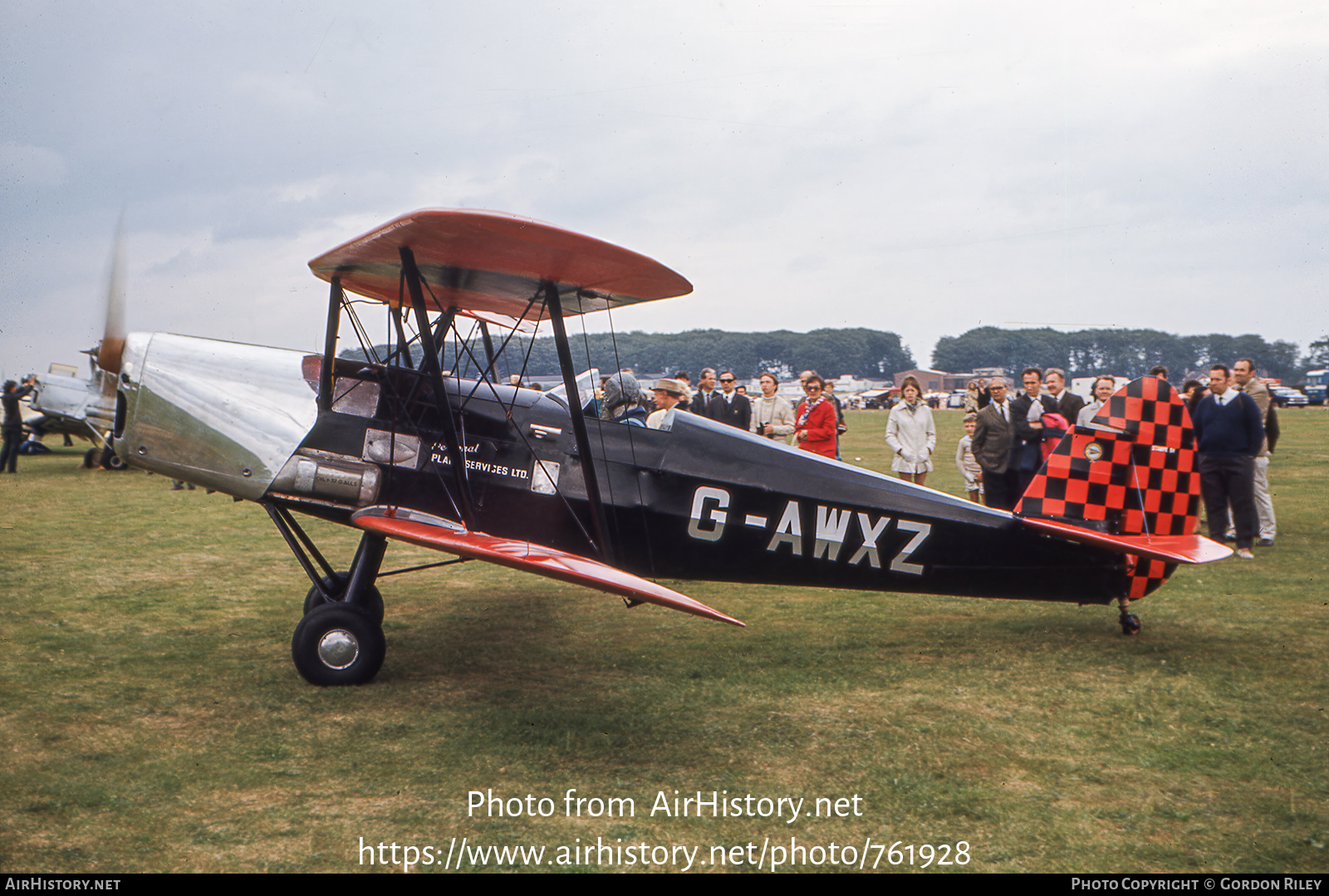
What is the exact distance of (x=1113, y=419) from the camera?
18.0 ft

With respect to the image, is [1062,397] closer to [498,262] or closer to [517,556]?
[498,262]

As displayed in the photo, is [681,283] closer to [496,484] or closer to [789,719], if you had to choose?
[496,484]

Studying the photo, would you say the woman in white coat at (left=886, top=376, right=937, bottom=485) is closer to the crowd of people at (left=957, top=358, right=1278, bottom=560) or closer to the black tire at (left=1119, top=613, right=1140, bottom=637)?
the crowd of people at (left=957, top=358, right=1278, bottom=560)

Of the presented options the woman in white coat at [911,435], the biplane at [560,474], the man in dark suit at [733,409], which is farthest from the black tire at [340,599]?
the woman in white coat at [911,435]

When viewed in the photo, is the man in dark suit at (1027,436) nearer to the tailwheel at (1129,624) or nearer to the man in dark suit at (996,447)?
the man in dark suit at (996,447)

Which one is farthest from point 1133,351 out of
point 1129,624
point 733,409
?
point 1129,624

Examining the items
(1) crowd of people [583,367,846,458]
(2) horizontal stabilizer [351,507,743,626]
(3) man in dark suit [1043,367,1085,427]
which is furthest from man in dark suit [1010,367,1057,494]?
(2) horizontal stabilizer [351,507,743,626]

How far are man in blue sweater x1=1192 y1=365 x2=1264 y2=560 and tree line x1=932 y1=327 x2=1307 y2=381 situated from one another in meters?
43.2

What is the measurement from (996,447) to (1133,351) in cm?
5749

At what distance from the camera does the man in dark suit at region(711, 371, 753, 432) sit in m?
11.1

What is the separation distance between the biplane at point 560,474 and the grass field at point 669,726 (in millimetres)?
561

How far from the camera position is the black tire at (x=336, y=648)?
4.62 m
